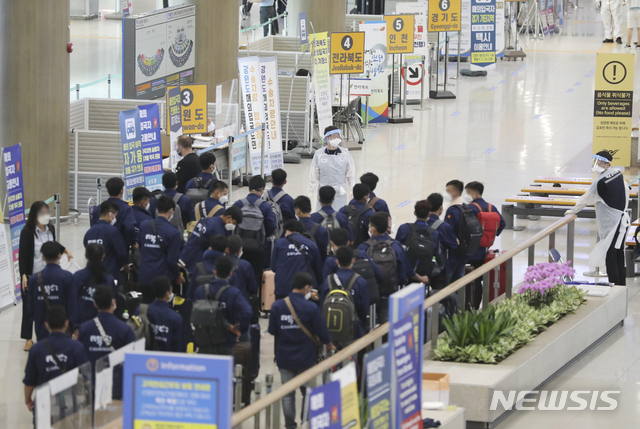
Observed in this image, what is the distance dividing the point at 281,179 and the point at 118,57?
60.9ft

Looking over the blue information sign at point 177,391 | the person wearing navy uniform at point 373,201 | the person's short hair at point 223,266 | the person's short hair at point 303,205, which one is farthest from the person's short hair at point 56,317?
the person wearing navy uniform at point 373,201

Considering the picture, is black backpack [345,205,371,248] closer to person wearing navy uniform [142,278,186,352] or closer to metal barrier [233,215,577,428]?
metal barrier [233,215,577,428]

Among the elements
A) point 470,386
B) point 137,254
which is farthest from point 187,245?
point 470,386

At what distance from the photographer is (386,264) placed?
324 inches

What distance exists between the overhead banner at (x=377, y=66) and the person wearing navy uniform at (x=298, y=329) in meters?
14.0

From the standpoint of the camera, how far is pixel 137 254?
30.5 ft

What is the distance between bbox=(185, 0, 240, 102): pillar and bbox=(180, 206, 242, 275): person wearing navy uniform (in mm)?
10649

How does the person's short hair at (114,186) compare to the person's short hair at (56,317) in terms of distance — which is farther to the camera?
the person's short hair at (114,186)

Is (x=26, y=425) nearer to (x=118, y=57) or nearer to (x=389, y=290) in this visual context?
(x=389, y=290)

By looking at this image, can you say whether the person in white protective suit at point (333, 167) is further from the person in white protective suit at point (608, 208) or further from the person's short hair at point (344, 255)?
the person's short hair at point (344, 255)

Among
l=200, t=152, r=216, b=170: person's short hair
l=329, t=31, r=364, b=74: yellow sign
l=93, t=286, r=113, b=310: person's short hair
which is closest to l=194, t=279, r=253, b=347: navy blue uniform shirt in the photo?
l=93, t=286, r=113, b=310: person's short hair

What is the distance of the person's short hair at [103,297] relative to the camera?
6625mm

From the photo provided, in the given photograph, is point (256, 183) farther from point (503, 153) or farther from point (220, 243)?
point (503, 153)

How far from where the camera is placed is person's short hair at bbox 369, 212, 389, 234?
27.3ft
